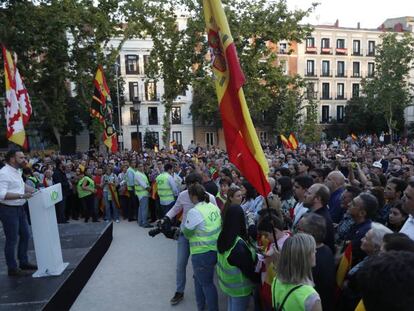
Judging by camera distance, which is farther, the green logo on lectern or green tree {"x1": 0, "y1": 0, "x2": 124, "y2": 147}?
green tree {"x1": 0, "y1": 0, "x2": 124, "y2": 147}

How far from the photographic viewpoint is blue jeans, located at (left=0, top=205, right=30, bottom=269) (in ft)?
16.8

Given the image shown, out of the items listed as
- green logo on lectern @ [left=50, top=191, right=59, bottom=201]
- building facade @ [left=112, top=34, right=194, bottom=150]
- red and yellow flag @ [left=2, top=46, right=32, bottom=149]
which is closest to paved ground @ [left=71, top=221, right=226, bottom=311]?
green logo on lectern @ [left=50, top=191, right=59, bottom=201]

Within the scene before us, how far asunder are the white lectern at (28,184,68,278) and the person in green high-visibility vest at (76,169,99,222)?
16.1ft

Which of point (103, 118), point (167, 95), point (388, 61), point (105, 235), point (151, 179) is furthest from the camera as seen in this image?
point (388, 61)

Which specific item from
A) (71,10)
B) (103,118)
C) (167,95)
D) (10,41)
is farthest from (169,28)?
(103,118)

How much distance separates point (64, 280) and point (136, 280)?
4.84ft

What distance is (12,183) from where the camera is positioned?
A: 5.06 metres

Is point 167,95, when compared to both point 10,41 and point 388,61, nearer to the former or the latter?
point 10,41

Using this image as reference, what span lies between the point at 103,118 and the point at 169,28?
1178 cm

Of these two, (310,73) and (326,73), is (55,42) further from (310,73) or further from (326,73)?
(326,73)

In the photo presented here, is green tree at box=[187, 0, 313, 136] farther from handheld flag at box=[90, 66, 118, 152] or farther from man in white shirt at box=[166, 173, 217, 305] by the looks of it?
man in white shirt at box=[166, 173, 217, 305]

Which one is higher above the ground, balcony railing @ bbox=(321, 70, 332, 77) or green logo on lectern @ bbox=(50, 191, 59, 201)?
balcony railing @ bbox=(321, 70, 332, 77)

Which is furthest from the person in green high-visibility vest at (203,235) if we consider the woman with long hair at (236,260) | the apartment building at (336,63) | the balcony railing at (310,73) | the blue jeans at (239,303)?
the balcony railing at (310,73)

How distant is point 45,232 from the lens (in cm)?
530
